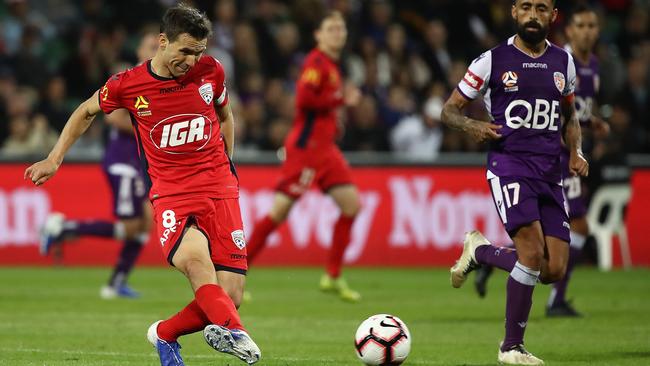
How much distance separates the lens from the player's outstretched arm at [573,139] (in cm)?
882

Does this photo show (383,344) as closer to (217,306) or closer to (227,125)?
(217,306)

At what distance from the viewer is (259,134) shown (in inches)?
760

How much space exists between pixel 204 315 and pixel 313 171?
6222 millimetres

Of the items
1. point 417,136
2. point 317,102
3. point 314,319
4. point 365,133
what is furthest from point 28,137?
point 314,319

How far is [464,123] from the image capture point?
842cm

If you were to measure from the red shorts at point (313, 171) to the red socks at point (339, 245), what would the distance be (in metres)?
0.44

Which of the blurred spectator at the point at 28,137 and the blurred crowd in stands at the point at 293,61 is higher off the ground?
the blurred crowd in stands at the point at 293,61

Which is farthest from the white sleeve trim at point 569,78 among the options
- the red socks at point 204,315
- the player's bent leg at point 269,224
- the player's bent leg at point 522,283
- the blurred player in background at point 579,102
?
the player's bent leg at point 269,224

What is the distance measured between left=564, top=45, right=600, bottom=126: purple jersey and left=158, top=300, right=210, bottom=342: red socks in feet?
16.9

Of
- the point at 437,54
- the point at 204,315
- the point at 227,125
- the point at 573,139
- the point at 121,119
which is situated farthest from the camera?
the point at 437,54

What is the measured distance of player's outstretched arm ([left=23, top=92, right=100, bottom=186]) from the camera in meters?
7.44

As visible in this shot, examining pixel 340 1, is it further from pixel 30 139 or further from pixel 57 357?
pixel 57 357

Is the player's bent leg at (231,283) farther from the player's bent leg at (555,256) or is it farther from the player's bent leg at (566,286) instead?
the player's bent leg at (566,286)

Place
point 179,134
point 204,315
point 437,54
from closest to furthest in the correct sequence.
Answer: point 204,315, point 179,134, point 437,54
